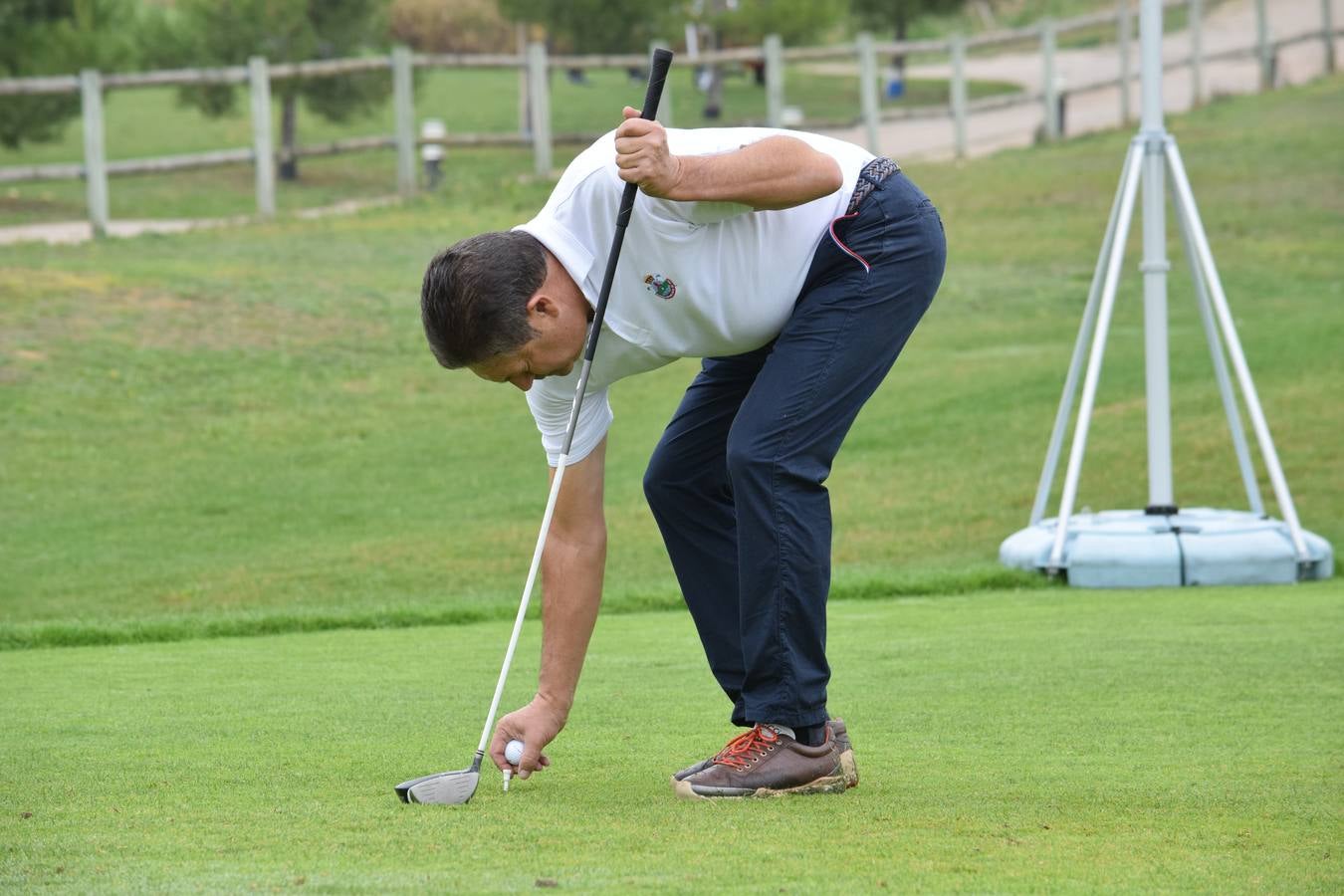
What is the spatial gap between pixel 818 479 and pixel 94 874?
1.58m

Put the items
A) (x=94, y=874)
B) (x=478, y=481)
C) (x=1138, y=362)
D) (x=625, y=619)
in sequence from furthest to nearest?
(x=1138, y=362), (x=478, y=481), (x=625, y=619), (x=94, y=874)

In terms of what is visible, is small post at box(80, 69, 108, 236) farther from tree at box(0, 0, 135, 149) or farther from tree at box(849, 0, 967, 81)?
tree at box(849, 0, 967, 81)

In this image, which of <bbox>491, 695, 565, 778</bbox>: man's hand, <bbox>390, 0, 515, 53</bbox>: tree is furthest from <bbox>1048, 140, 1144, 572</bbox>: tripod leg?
<bbox>390, 0, 515, 53</bbox>: tree

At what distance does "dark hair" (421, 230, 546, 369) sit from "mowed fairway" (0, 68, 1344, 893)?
91 centimetres

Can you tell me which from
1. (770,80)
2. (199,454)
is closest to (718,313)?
(199,454)

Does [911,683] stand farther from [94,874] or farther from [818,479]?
[94,874]

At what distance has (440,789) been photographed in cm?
372

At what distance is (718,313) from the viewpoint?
3.83 metres

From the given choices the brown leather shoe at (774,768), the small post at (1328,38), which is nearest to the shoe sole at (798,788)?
the brown leather shoe at (774,768)

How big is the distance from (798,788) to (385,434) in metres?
8.91

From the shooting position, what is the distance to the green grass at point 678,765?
3.13 m

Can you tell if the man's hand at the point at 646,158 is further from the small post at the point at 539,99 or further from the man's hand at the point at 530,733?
the small post at the point at 539,99

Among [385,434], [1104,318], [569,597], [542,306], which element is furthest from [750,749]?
[385,434]

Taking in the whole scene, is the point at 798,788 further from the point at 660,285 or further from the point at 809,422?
the point at 660,285
